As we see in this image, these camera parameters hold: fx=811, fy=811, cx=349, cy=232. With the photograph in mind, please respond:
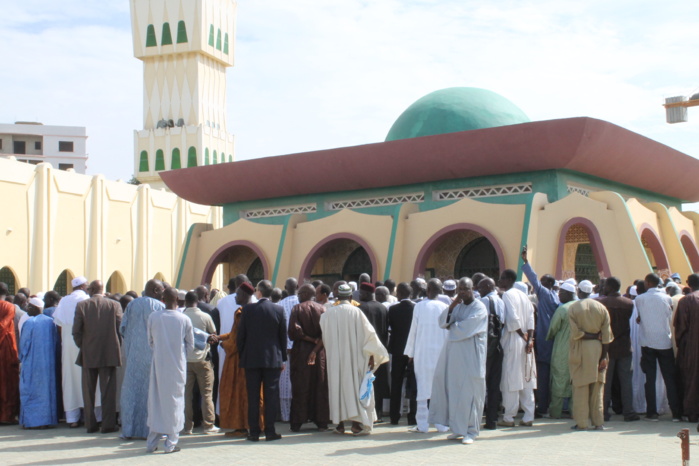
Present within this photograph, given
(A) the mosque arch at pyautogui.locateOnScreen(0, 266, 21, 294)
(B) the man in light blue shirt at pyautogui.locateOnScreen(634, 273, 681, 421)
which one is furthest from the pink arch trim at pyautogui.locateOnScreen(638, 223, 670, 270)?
(A) the mosque arch at pyautogui.locateOnScreen(0, 266, 21, 294)

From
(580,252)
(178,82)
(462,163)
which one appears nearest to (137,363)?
(462,163)

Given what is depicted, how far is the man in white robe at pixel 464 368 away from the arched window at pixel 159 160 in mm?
38856

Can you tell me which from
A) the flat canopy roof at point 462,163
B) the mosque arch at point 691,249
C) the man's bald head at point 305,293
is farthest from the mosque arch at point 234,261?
the man's bald head at point 305,293

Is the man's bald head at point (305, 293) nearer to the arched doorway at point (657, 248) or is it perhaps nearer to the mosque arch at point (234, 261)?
the arched doorway at point (657, 248)

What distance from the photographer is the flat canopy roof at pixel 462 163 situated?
18.2 m

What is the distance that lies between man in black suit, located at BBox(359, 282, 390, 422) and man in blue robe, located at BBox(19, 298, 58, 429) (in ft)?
12.6

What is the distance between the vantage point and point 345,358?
28.3 ft

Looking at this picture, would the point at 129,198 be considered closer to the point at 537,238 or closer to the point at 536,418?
the point at 537,238

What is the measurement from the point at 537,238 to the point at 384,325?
366 inches

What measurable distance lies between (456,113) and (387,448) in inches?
606

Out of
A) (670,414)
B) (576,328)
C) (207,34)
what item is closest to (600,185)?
(670,414)

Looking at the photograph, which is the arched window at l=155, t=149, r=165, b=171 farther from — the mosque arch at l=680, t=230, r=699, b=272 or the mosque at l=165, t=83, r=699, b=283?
the mosque arch at l=680, t=230, r=699, b=272

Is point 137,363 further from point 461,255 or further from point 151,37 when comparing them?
point 151,37

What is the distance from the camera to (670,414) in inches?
402
